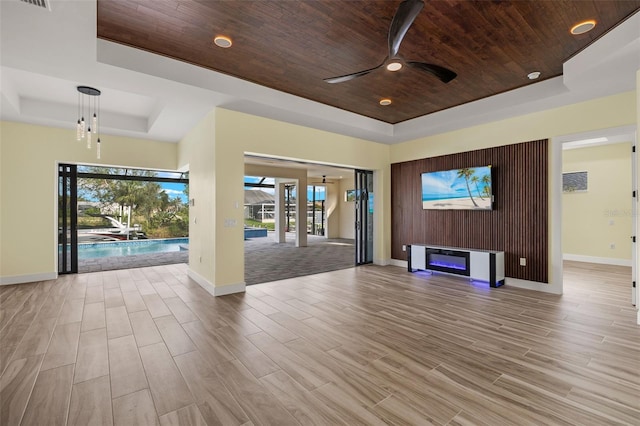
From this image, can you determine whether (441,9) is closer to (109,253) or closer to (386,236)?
(386,236)

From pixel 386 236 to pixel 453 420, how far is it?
5580 mm

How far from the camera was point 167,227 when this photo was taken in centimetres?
1328

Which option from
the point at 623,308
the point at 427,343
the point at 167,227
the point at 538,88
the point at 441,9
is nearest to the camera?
the point at 441,9

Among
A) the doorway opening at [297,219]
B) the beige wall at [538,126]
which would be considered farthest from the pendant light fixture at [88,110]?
the beige wall at [538,126]

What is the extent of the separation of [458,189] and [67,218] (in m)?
8.24

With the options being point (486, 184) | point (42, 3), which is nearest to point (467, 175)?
point (486, 184)

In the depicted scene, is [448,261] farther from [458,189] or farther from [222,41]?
[222,41]

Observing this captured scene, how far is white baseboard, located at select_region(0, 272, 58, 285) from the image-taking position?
5340mm

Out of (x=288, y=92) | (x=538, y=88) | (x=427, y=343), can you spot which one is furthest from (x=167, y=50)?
(x=538, y=88)

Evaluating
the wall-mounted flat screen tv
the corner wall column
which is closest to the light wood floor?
the wall-mounted flat screen tv

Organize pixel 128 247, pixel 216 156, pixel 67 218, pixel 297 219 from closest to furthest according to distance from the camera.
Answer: pixel 216 156 < pixel 67 218 < pixel 128 247 < pixel 297 219

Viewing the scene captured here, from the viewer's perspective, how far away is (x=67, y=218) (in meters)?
6.25

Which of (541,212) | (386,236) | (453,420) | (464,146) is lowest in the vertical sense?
(453,420)

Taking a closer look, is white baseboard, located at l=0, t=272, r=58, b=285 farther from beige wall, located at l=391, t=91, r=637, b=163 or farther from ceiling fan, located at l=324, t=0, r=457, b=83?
beige wall, located at l=391, t=91, r=637, b=163
